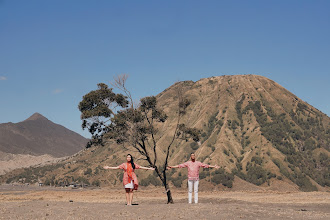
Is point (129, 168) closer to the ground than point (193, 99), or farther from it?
closer to the ground

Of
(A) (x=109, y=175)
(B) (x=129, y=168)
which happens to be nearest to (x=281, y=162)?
(A) (x=109, y=175)

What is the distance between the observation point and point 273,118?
345ft

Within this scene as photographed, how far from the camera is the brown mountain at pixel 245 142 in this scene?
275 feet

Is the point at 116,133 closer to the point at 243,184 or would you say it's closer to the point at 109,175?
the point at 243,184

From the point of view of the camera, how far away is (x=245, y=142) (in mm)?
96562

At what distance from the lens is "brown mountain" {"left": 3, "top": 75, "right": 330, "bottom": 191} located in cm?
8394

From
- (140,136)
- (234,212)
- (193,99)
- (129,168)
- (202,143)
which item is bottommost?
(234,212)

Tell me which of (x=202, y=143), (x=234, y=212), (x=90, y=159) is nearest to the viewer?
(x=234, y=212)

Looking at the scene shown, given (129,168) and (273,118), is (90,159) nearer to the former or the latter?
(273,118)

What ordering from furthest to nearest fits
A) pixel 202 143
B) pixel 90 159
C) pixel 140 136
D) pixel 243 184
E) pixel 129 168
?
pixel 90 159 → pixel 202 143 → pixel 243 184 → pixel 140 136 → pixel 129 168

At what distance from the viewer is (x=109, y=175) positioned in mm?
95938

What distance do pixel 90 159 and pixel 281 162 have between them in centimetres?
5706

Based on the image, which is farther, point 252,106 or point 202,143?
point 252,106

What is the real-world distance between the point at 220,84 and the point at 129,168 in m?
106
